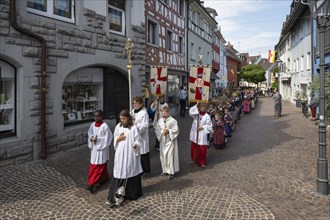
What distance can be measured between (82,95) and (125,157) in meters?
5.56

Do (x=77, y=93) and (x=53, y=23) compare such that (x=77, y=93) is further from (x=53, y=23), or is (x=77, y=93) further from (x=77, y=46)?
(x=53, y=23)

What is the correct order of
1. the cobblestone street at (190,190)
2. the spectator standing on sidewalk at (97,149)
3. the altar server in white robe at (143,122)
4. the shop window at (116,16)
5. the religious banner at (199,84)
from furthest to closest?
the shop window at (116,16)
the religious banner at (199,84)
the altar server in white robe at (143,122)
the spectator standing on sidewalk at (97,149)
the cobblestone street at (190,190)

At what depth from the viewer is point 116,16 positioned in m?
10.7

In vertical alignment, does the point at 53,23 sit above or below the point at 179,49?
below

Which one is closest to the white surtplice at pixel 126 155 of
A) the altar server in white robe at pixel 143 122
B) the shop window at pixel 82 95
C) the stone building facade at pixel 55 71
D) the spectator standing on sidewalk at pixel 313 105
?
the altar server in white robe at pixel 143 122

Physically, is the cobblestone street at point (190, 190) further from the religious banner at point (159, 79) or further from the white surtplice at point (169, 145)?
the religious banner at point (159, 79)

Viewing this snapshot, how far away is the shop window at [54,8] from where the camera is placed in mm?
7564

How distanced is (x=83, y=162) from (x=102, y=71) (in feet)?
13.7

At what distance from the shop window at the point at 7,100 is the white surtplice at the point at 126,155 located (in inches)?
144

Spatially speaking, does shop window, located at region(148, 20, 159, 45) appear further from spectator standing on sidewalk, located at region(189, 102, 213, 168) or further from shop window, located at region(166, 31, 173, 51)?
spectator standing on sidewalk, located at region(189, 102, 213, 168)

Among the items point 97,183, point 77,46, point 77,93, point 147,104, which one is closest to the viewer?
point 97,183

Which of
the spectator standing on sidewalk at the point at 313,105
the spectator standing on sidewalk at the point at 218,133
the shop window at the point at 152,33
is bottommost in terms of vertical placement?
the spectator standing on sidewalk at the point at 218,133

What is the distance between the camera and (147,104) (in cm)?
1435

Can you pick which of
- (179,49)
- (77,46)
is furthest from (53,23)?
(179,49)
